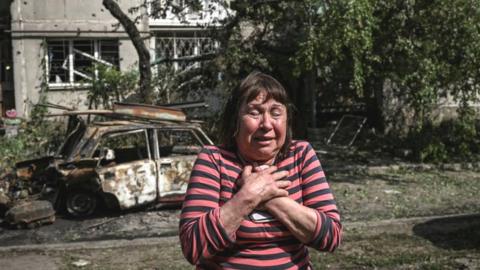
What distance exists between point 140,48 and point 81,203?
5693 millimetres

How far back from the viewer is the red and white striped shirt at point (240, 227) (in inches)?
77.1

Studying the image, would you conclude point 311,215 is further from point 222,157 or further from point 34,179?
point 34,179

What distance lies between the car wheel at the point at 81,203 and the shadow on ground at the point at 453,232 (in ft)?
16.0

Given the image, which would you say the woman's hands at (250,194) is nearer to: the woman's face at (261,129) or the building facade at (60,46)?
the woman's face at (261,129)

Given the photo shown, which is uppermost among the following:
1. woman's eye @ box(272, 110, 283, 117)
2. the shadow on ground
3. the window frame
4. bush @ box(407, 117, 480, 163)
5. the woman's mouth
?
the window frame

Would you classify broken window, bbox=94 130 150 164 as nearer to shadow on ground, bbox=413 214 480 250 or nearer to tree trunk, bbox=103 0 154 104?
tree trunk, bbox=103 0 154 104

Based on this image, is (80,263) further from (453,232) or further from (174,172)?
(453,232)

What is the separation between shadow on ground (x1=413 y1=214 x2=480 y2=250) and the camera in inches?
251

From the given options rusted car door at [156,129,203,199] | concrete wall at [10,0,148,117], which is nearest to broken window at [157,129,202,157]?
rusted car door at [156,129,203,199]

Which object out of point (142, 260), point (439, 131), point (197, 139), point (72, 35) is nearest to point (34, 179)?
point (197, 139)

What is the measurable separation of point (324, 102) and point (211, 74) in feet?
16.3

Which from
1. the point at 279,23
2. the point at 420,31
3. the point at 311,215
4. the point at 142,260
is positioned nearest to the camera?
the point at 311,215

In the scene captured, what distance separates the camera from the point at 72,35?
1666 centimetres

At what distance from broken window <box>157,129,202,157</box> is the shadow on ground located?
383cm
